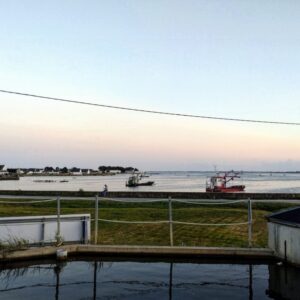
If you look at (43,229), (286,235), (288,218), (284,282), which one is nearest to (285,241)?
(286,235)

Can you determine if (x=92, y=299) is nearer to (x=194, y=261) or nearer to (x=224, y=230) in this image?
(x=194, y=261)

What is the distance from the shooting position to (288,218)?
11.5 metres

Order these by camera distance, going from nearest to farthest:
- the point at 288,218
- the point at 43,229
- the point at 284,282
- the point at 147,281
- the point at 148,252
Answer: the point at 284,282 → the point at 147,281 → the point at 288,218 → the point at 148,252 → the point at 43,229

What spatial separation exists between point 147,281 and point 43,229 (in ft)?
13.8

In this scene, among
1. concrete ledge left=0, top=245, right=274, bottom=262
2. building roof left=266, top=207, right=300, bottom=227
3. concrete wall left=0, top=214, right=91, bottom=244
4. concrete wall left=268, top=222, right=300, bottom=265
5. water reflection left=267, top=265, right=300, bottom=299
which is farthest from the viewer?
concrete wall left=0, top=214, right=91, bottom=244

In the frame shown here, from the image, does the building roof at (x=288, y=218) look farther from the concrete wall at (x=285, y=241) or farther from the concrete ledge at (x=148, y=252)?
the concrete ledge at (x=148, y=252)

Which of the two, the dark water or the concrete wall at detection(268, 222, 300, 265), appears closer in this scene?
the dark water

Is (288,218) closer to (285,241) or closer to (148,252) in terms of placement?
(285,241)

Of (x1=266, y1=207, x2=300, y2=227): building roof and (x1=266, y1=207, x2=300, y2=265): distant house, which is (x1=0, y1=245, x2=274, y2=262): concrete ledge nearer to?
(x1=266, y1=207, x2=300, y2=265): distant house

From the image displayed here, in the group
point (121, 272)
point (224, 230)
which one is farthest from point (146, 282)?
point (224, 230)

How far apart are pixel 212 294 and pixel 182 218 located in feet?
34.0

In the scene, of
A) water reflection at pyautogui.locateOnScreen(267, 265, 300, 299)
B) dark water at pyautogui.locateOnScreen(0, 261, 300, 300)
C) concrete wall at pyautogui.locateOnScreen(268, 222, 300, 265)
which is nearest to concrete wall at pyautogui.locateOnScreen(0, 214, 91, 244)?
dark water at pyautogui.locateOnScreen(0, 261, 300, 300)

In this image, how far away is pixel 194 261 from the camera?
11.8 meters

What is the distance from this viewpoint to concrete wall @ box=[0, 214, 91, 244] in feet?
41.7
